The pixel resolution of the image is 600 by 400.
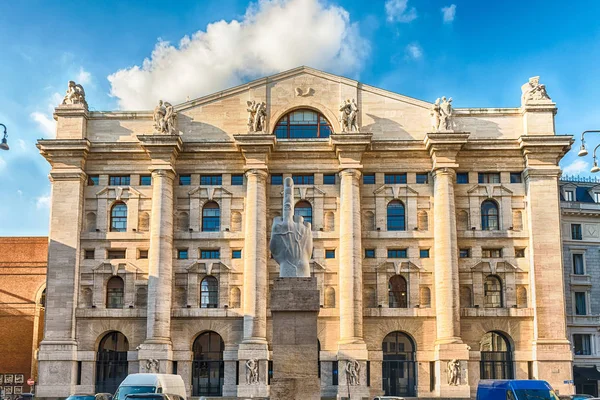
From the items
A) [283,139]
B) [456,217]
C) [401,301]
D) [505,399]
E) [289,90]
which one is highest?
[289,90]

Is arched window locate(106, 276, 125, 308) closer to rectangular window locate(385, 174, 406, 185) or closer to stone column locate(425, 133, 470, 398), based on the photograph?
rectangular window locate(385, 174, 406, 185)

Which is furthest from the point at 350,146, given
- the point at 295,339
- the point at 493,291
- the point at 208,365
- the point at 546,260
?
the point at 295,339

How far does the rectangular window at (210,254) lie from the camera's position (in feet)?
204

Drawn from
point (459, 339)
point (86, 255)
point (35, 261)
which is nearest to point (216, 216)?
point (86, 255)

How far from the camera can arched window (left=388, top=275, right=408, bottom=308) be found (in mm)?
61031

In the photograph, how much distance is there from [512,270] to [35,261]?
142ft

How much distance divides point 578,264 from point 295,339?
46.6 metres

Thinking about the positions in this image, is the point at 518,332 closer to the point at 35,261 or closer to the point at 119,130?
the point at 119,130

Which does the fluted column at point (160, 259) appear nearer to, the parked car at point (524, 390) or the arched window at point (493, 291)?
the arched window at point (493, 291)

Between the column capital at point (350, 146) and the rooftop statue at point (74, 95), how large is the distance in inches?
747

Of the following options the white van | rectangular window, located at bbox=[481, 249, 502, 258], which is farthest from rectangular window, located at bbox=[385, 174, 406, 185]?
the white van

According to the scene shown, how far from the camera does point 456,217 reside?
61750mm

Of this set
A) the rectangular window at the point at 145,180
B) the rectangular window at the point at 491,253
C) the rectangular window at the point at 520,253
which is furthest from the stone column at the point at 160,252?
the rectangular window at the point at 520,253

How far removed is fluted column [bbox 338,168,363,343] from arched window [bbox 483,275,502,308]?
30.0ft
